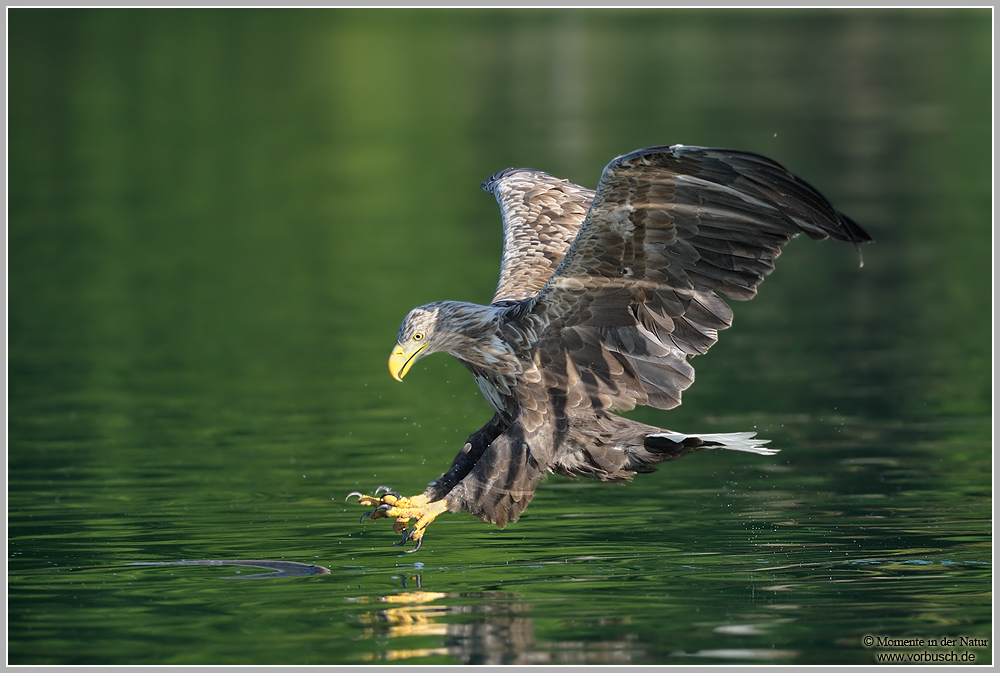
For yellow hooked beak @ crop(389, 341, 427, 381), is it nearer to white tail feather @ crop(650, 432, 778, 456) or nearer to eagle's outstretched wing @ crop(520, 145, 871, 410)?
eagle's outstretched wing @ crop(520, 145, 871, 410)

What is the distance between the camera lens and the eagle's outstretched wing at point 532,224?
913cm

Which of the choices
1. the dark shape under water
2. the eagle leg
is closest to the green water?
the dark shape under water

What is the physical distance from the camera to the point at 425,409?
12344 mm

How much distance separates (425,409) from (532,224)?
306 cm

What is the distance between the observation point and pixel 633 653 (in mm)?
6227

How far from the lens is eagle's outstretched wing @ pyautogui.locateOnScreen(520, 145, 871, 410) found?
23.3 ft

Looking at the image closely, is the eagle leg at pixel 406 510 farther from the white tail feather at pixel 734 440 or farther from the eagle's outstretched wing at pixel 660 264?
the white tail feather at pixel 734 440

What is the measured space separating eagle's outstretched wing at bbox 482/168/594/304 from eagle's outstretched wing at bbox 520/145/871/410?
0.93 meters

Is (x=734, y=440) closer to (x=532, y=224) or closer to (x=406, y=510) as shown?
(x=406, y=510)

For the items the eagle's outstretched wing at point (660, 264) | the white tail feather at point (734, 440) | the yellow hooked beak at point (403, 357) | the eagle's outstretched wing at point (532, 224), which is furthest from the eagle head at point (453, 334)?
the white tail feather at point (734, 440)

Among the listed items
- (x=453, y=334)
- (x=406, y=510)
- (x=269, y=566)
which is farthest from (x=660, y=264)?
(x=269, y=566)

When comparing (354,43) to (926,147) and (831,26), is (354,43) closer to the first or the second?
(831,26)

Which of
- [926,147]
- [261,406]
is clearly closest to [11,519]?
[261,406]

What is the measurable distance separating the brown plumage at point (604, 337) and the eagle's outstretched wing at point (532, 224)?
2.67 feet
